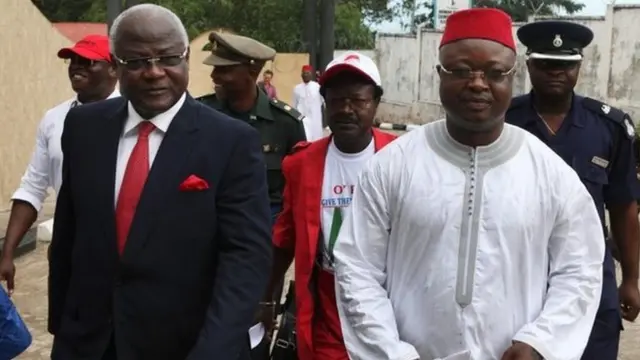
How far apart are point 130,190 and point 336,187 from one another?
4.04 ft

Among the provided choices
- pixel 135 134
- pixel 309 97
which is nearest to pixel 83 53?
pixel 135 134

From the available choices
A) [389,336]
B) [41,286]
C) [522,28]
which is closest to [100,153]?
[389,336]

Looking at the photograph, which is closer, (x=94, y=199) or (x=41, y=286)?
(x=94, y=199)

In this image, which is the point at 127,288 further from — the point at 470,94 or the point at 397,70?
the point at 397,70

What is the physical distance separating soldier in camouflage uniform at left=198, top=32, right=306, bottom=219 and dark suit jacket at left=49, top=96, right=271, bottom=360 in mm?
1878

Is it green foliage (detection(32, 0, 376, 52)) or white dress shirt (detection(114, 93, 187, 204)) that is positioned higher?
white dress shirt (detection(114, 93, 187, 204))

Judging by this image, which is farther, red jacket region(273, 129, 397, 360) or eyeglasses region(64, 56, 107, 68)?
eyeglasses region(64, 56, 107, 68)

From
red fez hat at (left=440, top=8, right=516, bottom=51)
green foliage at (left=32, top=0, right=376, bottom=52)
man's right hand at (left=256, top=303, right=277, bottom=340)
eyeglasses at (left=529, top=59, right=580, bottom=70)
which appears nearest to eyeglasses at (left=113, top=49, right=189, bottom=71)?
red fez hat at (left=440, top=8, right=516, bottom=51)

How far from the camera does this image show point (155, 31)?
3.08 metres

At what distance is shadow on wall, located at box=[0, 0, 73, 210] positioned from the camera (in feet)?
37.9

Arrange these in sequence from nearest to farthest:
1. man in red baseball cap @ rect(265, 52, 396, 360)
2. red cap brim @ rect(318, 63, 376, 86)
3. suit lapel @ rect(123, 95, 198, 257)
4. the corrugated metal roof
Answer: suit lapel @ rect(123, 95, 198, 257), man in red baseball cap @ rect(265, 52, 396, 360), red cap brim @ rect(318, 63, 376, 86), the corrugated metal roof

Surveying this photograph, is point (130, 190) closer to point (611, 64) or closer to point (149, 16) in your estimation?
point (149, 16)

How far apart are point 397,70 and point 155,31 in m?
28.9

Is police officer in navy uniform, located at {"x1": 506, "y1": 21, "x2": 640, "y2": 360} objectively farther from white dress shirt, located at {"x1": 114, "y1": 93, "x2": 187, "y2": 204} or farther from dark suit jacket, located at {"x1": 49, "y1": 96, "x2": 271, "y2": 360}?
white dress shirt, located at {"x1": 114, "y1": 93, "x2": 187, "y2": 204}
